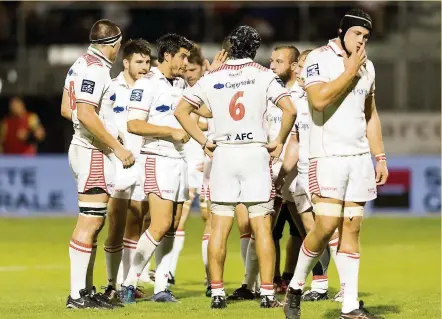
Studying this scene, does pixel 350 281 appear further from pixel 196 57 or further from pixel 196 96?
pixel 196 57

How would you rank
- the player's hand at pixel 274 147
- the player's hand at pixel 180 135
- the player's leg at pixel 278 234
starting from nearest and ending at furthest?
the player's hand at pixel 274 147 < the player's hand at pixel 180 135 < the player's leg at pixel 278 234

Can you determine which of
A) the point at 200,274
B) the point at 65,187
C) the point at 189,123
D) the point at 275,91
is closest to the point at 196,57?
the point at 189,123

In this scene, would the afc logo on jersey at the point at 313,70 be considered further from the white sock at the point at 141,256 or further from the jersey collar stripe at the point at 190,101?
the white sock at the point at 141,256

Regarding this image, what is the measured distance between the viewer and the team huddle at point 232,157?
951 centimetres

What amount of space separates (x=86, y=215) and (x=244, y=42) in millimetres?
2027

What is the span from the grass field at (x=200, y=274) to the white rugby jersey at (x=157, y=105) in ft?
4.78

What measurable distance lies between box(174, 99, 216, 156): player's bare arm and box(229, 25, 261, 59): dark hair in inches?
23.6

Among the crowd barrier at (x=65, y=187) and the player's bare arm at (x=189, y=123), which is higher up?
the player's bare arm at (x=189, y=123)

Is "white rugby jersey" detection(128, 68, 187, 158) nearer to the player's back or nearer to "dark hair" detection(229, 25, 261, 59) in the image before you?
the player's back

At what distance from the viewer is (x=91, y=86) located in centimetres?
1024

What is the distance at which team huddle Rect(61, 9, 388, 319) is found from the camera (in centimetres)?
951

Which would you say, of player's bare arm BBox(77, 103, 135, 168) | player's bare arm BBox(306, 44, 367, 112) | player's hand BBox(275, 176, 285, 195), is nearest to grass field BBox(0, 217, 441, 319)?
player's hand BBox(275, 176, 285, 195)

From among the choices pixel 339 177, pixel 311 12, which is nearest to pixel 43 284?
pixel 339 177

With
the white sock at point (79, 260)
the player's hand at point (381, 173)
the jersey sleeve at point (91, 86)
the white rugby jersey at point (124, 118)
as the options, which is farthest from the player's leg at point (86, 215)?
the player's hand at point (381, 173)
